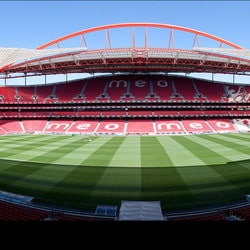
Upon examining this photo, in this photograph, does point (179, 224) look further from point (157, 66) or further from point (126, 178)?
point (157, 66)

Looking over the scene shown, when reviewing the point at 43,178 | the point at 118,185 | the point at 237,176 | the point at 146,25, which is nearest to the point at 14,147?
the point at 43,178

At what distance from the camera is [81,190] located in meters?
12.6

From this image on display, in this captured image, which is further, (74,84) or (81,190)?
(74,84)

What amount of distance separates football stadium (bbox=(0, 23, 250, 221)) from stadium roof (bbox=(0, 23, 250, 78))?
0.63 ft

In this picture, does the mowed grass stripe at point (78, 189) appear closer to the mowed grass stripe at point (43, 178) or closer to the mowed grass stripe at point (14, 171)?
the mowed grass stripe at point (43, 178)

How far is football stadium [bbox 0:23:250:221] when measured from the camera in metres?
10.9

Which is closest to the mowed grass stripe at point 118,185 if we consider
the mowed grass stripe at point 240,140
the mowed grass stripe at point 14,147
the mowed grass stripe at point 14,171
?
the mowed grass stripe at point 14,171

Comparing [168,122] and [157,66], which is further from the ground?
[157,66]

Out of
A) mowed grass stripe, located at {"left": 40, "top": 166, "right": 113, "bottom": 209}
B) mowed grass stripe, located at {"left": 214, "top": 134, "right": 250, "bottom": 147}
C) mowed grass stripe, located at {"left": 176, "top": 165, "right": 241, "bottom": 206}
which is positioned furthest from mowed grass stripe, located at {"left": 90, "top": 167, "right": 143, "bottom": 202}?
mowed grass stripe, located at {"left": 214, "top": 134, "right": 250, "bottom": 147}

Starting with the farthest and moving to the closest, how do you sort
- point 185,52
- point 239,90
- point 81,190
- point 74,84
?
point 74,84, point 239,90, point 185,52, point 81,190

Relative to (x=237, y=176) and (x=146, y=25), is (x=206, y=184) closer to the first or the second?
(x=237, y=176)

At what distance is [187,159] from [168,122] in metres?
27.1

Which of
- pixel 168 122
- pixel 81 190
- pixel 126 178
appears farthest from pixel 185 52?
pixel 81 190

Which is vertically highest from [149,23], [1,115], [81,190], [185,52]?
[149,23]
